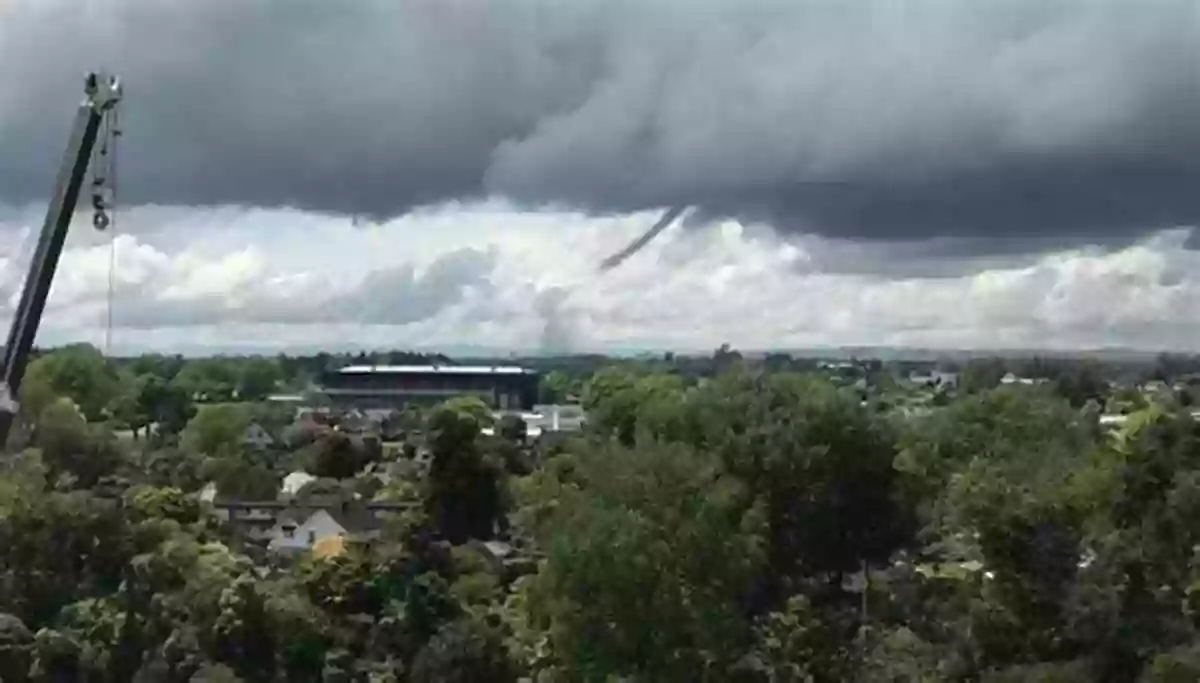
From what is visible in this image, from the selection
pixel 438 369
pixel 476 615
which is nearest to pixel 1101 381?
pixel 438 369

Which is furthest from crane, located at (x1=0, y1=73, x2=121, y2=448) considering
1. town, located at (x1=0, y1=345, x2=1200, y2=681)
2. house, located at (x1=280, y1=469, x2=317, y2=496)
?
house, located at (x1=280, y1=469, x2=317, y2=496)

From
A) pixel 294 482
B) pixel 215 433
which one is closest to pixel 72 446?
pixel 294 482

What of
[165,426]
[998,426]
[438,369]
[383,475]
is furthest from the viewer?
[438,369]

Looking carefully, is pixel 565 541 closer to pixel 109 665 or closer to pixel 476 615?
pixel 476 615

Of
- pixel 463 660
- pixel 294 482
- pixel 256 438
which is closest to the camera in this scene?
pixel 463 660

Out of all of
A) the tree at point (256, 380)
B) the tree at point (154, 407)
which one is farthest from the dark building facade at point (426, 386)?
the tree at point (154, 407)

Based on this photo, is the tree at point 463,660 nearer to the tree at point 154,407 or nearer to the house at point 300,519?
the house at point 300,519

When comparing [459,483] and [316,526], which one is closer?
[316,526]

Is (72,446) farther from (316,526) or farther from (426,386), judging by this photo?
(426,386)
